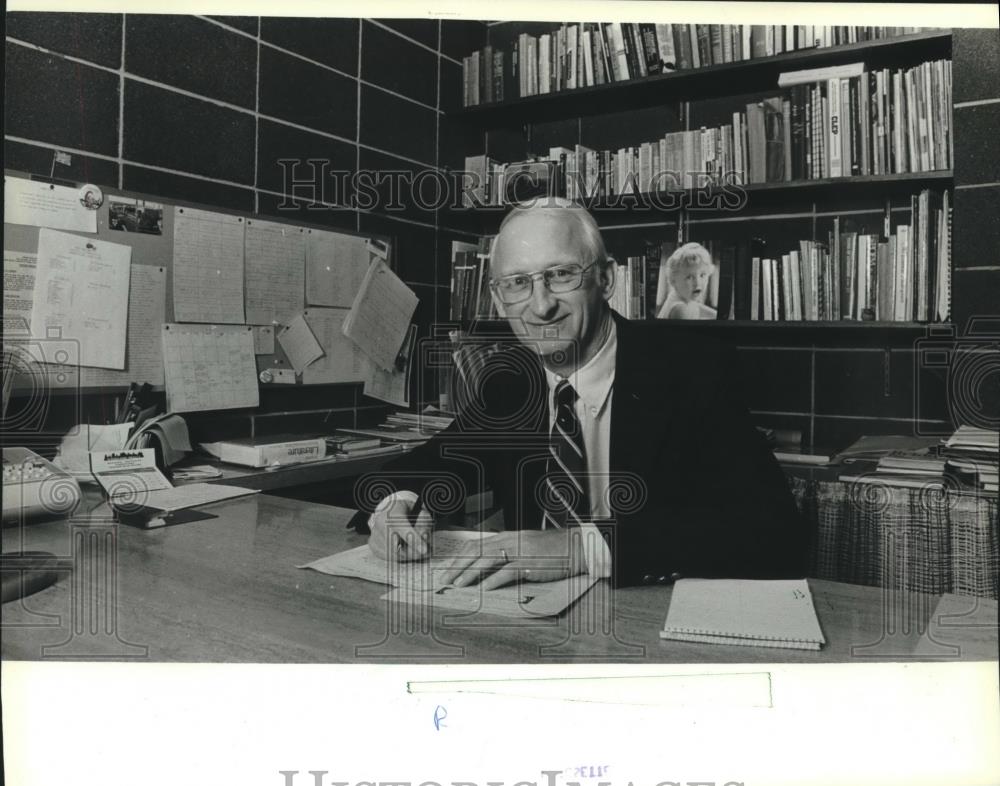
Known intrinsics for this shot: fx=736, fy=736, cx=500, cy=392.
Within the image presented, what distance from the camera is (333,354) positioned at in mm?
2111

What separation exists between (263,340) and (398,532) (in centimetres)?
105

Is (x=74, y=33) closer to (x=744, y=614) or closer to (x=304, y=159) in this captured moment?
(x=304, y=159)

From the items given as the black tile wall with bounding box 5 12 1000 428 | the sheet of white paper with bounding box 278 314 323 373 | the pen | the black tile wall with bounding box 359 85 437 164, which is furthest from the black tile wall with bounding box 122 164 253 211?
the pen

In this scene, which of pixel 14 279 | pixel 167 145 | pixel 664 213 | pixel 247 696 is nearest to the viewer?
pixel 247 696

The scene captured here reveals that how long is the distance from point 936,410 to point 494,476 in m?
1.20

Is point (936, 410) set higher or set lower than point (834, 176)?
lower

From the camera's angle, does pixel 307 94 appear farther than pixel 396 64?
No

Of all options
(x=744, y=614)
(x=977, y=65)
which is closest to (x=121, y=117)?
(x=744, y=614)

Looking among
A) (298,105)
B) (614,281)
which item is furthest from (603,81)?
(298,105)

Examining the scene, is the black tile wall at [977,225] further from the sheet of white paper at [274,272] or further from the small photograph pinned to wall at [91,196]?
the small photograph pinned to wall at [91,196]

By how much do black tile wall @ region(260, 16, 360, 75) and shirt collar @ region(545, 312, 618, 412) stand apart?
1113mm

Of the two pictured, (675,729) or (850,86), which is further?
(850,86)

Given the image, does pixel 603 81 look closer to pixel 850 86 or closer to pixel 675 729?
pixel 850 86

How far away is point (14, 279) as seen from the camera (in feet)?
4.77
